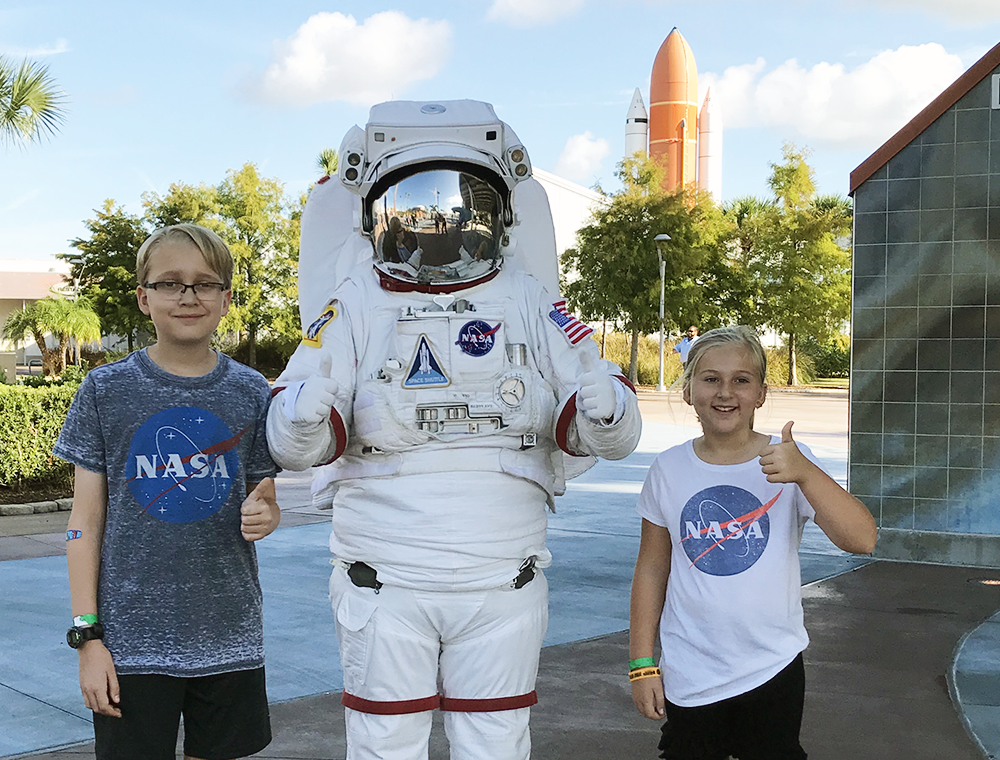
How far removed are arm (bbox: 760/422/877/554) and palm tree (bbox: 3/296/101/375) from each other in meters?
20.5

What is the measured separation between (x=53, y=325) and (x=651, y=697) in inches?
838

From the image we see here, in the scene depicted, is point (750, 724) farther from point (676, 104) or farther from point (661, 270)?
point (676, 104)

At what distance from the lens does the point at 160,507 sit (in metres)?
2.31

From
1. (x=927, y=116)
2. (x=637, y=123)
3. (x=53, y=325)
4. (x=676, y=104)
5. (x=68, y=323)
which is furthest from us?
(x=637, y=123)

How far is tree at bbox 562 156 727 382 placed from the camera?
30734 mm

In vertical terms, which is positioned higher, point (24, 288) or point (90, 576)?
point (24, 288)

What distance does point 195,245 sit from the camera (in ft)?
7.97

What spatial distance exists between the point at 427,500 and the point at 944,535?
225 inches

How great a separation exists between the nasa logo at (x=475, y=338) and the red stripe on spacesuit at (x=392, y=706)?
83 centimetres

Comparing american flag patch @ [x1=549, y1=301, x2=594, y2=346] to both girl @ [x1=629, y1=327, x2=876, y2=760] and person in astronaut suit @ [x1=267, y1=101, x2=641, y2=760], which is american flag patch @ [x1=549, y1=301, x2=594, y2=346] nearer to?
person in astronaut suit @ [x1=267, y1=101, x2=641, y2=760]

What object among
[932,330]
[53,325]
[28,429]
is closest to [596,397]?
[932,330]

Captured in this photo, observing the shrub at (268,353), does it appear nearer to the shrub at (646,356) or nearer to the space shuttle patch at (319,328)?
the shrub at (646,356)

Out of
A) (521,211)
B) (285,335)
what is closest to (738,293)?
(285,335)

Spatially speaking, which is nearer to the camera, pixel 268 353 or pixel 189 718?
pixel 189 718
